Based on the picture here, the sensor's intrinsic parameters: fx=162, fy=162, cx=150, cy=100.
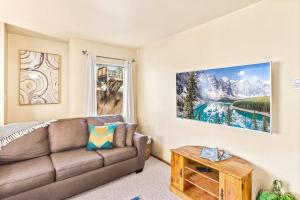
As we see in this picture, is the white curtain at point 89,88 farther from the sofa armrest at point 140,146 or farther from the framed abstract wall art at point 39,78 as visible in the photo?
the sofa armrest at point 140,146

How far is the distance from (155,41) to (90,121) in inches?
80.3

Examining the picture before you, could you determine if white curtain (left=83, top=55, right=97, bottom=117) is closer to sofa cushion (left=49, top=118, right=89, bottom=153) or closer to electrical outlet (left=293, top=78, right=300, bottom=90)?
sofa cushion (left=49, top=118, right=89, bottom=153)

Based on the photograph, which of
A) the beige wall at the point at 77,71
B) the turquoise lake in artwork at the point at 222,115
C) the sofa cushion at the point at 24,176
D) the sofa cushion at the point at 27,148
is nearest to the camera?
the sofa cushion at the point at 24,176

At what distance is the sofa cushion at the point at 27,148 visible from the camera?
80.0 inches

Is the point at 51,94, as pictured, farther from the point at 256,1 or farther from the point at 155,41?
the point at 256,1

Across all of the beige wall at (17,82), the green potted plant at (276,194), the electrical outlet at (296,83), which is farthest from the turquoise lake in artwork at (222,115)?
the beige wall at (17,82)

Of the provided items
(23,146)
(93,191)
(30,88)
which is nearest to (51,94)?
(30,88)

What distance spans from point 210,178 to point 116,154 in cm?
132

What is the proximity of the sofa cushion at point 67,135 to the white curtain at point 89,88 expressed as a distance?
589mm

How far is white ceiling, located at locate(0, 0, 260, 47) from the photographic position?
193 centimetres

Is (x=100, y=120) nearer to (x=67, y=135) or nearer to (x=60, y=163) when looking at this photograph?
(x=67, y=135)

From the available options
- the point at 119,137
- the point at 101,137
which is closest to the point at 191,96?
the point at 119,137

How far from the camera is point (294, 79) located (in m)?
1.65

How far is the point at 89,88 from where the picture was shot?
10.8 feet
